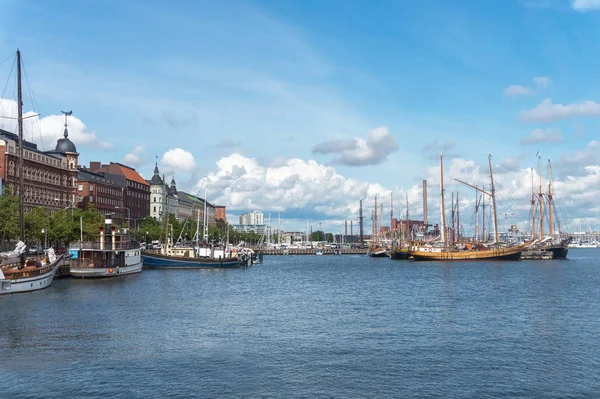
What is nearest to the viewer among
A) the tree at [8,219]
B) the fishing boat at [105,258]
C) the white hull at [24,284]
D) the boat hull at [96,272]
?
the white hull at [24,284]

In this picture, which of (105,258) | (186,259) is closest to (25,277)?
(105,258)

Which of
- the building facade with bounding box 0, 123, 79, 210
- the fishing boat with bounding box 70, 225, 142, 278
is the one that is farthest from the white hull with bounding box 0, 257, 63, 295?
the building facade with bounding box 0, 123, 79, 210

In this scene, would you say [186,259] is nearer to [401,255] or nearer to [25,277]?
[25,277]

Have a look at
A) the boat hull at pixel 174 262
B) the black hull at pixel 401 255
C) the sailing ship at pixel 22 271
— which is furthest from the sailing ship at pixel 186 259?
the black hull at pixel 401 255

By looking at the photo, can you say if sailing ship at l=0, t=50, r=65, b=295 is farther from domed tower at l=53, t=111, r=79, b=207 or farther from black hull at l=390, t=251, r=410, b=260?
black hull at l=390, t=251, r=410, b=260

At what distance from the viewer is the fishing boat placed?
9000 centimetres

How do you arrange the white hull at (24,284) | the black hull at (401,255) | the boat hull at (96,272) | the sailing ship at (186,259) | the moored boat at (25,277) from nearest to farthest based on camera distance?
the white hull at (24,284) → the moored boat at (25,277) → the boat hull at (96,272) → the sailing ship at (186,259) → the black hull at (401,255)

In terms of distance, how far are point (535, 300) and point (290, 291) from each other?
27015 millimetres

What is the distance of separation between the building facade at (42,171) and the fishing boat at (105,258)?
35.7 m

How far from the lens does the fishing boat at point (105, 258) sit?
9000 centimetres

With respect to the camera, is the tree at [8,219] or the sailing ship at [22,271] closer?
the sailing ship at [22,271]

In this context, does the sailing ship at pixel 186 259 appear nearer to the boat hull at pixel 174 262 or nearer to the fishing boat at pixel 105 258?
the boat hull at pixel 174 262

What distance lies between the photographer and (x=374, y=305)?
6216 cm

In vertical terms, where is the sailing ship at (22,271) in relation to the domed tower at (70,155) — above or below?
below
